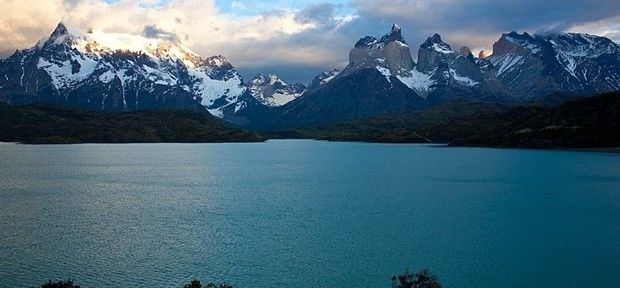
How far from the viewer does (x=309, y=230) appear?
69688 mm

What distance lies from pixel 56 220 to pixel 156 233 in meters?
16.7

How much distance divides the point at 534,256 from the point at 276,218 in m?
34.1

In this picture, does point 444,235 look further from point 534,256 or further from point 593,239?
point 593,239

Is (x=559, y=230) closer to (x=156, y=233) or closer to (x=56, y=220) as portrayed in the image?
(x=156, y=233)

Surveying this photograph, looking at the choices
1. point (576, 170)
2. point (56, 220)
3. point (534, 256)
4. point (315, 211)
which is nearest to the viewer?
point (534, 256)

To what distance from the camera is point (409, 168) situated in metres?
160

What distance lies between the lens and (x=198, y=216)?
7925 cm

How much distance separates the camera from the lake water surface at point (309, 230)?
5053 cm

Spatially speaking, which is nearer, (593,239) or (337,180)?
(593,239)

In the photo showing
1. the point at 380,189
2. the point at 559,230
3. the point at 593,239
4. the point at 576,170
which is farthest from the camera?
the point at 576,170

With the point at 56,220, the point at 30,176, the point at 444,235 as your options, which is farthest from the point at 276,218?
the point at 30,176

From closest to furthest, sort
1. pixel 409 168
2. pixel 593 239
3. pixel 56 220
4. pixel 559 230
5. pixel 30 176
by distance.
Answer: pixel 593 239, pixel 559 230, pixel 56 220, pixel 30 176, pixel 409 168

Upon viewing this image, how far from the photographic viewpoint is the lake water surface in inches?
1989

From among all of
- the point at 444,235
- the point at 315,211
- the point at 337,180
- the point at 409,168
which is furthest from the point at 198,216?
the point at 409,168
